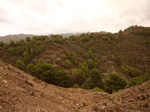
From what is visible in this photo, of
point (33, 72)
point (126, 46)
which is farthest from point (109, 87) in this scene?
point (126, 46)

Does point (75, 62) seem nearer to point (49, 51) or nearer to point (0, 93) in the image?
point (49, 51)

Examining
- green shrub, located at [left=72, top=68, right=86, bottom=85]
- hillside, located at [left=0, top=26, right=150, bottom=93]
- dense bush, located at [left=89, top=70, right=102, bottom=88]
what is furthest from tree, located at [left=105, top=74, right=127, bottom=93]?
green shrub, located at [left=72, top=68, right=86, bottom=85]

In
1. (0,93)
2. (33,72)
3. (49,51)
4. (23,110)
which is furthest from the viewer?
(49,51)

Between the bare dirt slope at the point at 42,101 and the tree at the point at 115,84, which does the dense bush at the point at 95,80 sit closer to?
the tree at the point at 115,84

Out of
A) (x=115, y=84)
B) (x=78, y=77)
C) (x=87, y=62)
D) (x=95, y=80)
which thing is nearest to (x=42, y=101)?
(x=95, y=80)

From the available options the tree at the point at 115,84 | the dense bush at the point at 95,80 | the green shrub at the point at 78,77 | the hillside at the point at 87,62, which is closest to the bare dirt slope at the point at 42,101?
the hillside at the point at 87,62

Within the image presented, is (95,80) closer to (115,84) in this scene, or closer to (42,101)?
(115,84)

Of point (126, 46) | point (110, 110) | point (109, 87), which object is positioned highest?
point (126, 46)

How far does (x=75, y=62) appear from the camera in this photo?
4441 cm

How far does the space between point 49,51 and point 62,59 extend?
1126 centimetres

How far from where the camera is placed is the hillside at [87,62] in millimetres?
23125

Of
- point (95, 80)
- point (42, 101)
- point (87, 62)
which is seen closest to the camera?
point (42, 101)

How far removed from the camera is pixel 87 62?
45281 millimetres

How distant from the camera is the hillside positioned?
2312 centimetres
